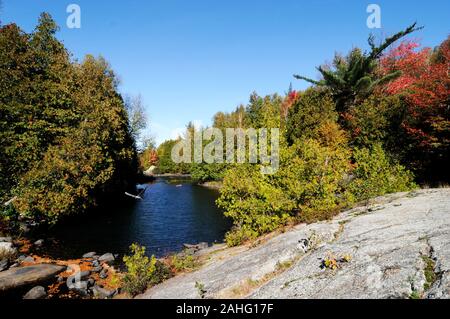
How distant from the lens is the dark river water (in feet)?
76.2

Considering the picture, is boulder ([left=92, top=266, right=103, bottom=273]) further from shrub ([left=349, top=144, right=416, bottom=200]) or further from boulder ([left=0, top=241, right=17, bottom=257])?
shrub ([left=349, top=144, right=416, bottom=200])

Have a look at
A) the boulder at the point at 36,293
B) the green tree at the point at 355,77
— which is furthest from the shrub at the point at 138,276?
the green tree at the point at 355,77

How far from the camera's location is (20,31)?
86.8 feet

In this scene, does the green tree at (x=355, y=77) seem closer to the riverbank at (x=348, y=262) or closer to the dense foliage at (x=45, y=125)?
the riverbank at (x=348, y=262)

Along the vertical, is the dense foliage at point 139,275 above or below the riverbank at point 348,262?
below

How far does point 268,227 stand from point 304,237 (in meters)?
4.13

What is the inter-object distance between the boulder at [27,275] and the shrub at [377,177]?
753 inches

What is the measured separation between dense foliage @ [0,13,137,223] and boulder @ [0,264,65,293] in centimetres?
784

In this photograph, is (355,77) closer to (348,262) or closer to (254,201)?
(254,201)

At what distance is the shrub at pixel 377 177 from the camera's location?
20.1 metres

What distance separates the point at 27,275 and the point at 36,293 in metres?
2.43

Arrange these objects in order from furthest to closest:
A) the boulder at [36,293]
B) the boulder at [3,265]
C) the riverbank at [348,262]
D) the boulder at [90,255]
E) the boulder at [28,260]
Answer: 1. the boulder at [90,255]
2. the boulder at [28,260]
3. the boulder at [3,265]
4. the boulder at [36,293]
5. the riverbank at [348,262]

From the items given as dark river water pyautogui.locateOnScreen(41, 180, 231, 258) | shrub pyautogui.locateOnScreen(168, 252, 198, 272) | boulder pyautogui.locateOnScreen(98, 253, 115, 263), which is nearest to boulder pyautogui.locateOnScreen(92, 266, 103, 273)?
boulder pyautogui.locateOnScreen(98, 253, 115, 263)
